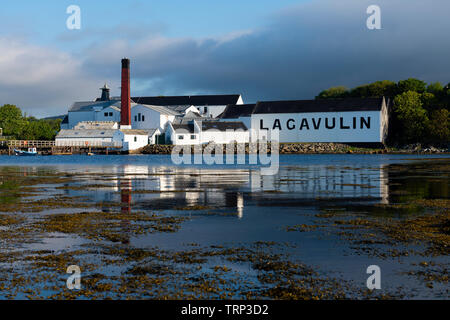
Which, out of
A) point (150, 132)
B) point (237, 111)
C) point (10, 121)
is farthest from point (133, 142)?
point (10, 121)

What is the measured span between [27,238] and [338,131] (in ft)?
354

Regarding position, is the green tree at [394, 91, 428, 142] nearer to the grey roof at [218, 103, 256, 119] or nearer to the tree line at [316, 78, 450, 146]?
the tree line at [316, 78, 450, 146]

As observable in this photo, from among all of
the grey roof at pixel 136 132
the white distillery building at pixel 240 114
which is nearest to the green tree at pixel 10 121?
the grey roof at pixel 136 132

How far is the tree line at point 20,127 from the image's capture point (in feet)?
460

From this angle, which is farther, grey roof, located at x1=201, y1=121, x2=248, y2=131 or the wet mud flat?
grey roof, located at x1=201, y1=121, x2=248, y2=131

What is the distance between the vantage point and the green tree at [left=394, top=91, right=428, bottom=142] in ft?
369

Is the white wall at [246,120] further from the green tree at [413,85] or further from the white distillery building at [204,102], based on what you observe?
the green tree at [413,85]

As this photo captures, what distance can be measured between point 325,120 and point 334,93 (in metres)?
38.2

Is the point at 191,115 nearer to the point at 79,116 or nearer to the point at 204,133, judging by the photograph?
the point at 204,133

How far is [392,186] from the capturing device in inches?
1072

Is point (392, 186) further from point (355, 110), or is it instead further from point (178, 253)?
point (355, 110)

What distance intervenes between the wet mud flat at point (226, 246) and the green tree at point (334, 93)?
13076 centimetres

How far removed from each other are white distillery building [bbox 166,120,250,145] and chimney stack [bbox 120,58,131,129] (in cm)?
981

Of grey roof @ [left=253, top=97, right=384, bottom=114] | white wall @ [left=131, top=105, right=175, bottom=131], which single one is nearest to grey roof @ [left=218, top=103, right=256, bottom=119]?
grey roof @ [left=253, top=97, right=384, bottom=114]
